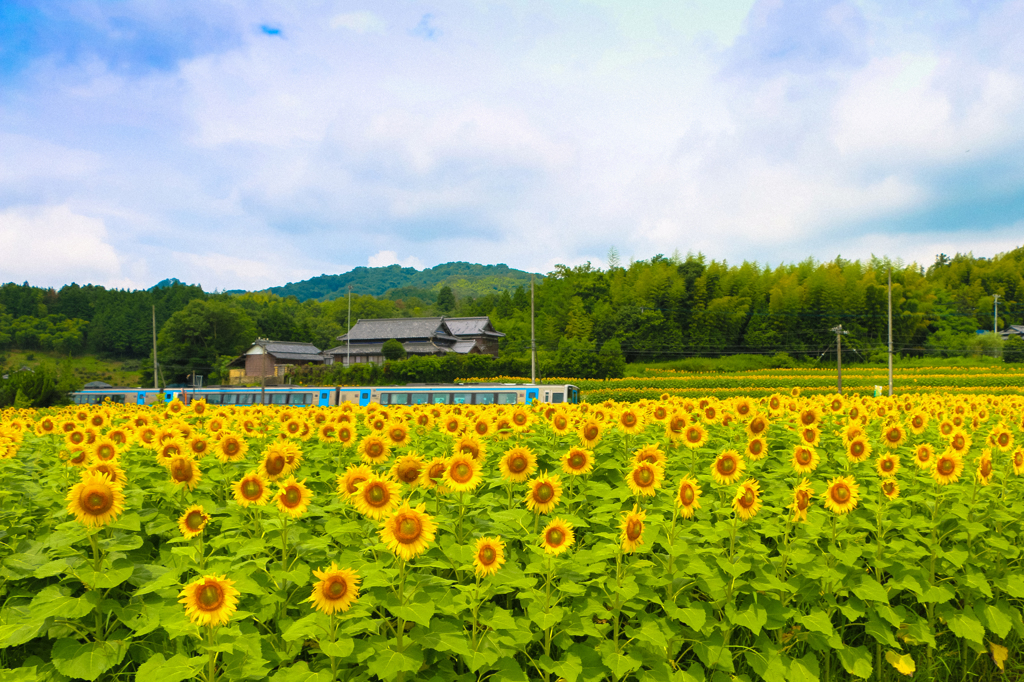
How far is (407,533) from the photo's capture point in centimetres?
228

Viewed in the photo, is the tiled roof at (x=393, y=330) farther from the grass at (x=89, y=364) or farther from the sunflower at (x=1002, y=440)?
the sunflower at (x=1002, y=440)

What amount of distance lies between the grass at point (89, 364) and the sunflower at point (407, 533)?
240 ft

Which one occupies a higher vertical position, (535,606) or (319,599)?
(319,599)

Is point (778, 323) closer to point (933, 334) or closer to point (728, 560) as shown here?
point (933, 334)

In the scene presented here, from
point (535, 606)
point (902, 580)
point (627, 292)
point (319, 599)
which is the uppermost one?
point (627, 292)

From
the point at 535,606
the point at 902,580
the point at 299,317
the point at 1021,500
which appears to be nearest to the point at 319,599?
the point at 535,606

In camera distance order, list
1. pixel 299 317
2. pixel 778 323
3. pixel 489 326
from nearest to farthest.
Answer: pixel 778 323 → pixel 489 326 → pixel 299 317

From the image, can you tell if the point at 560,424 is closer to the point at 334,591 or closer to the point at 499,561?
the point at 499,561

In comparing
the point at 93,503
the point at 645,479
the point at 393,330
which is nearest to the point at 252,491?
the point at 93,503


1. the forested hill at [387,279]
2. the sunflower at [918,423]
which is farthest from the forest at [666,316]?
Answer: the forested hill at [387,279]

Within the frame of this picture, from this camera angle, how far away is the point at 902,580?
3250mm

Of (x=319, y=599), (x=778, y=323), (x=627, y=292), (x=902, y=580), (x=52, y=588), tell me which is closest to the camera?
(x=319, y=599)

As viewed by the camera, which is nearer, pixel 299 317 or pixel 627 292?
A: pixel 627 292

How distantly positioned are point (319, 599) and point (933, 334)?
68883 mm
